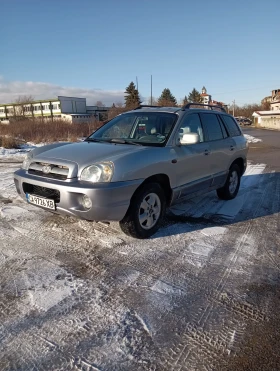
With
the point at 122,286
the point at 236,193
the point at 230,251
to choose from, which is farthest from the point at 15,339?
the point at 236,193

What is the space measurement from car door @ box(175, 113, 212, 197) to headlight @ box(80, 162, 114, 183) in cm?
119

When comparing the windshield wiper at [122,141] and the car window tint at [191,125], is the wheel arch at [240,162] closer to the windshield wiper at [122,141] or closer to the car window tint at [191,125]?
the car window tint at [191,125]

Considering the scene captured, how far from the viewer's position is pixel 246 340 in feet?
6.89

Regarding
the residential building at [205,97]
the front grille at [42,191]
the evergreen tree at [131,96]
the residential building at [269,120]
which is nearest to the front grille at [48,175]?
the front grille at [42,191]

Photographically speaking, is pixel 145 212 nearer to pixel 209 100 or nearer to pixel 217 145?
pixel 217 145

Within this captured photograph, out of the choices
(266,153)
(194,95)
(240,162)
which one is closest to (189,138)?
(240,162)

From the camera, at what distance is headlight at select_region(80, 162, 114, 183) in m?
3.22

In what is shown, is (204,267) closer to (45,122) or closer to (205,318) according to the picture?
(205,318)

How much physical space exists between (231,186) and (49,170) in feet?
12.4

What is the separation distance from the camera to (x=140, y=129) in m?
4.39

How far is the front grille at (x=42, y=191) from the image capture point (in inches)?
132

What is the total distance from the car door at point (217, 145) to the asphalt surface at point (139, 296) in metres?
1.02

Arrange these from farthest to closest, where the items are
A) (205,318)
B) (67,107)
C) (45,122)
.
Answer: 1. (67,107)
2. (45,122)
3. (205,318)

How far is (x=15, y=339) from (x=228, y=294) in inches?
72.3
